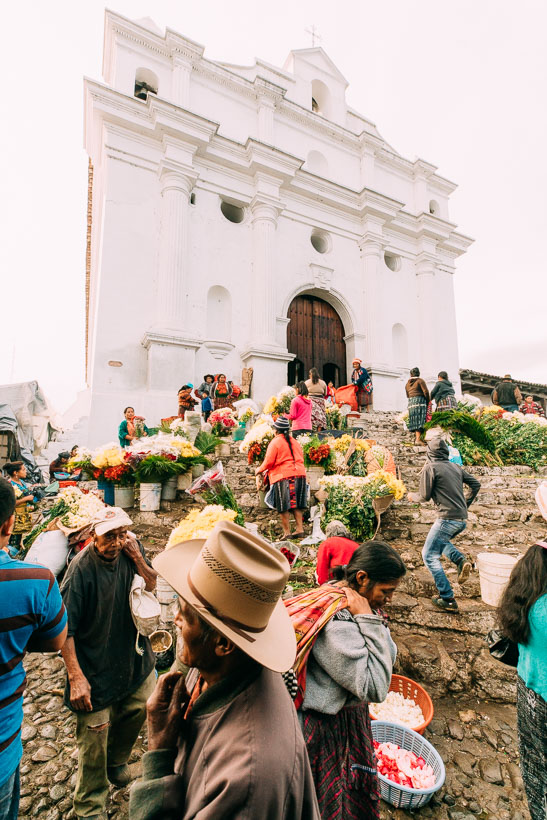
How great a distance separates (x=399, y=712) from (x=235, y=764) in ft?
8.46

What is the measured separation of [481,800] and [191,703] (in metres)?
2.50

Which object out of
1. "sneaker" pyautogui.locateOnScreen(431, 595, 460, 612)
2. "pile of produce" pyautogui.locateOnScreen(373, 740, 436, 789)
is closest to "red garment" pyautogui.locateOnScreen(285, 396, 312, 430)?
"sneaker" pyautogui.locateOnScreen(431, 595, 460, 612)

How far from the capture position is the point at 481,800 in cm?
243

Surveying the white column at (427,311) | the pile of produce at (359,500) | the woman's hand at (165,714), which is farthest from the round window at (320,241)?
the woman's hand at (165,714)

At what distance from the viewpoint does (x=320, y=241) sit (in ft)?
50.4

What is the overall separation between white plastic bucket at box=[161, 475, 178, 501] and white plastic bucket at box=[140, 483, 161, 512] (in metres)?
0.28

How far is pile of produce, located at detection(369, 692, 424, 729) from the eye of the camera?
9.23 feet

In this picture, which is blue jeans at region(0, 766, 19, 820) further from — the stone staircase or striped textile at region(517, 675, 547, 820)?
the stone staircase

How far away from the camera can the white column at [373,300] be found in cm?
1489

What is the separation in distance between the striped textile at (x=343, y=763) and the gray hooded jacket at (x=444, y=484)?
275 cm

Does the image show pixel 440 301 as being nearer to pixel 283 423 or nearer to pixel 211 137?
pixel 211 137

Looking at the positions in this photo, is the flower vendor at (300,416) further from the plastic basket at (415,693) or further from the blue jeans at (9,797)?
the blue jeans at (9,797)

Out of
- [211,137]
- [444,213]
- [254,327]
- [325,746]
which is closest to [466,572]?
[325,746]

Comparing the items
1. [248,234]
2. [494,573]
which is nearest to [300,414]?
[494,573]
